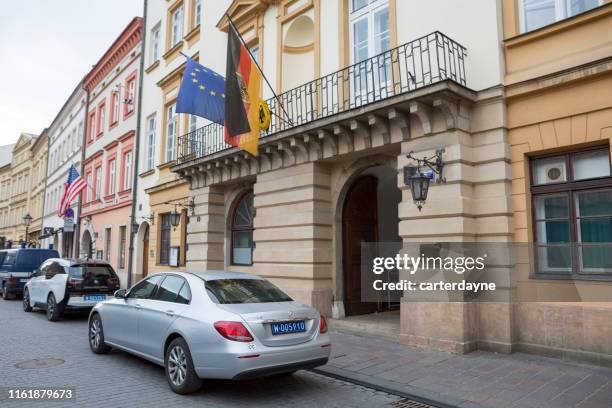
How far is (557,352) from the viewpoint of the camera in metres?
7.06

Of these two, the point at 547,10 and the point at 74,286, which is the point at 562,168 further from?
the point at 74,286

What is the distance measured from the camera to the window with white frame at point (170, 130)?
58.2 feet

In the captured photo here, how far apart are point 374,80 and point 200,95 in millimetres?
4549

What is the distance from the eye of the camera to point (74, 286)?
463 inches

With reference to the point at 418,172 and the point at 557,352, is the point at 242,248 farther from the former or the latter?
the point at 557,352

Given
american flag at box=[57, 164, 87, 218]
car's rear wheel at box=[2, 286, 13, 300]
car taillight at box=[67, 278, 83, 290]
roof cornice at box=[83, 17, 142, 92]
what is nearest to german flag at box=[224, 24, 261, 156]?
car taillight at box=[67, 278, 83, 290]

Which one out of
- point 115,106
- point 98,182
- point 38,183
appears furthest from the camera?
point 38,183

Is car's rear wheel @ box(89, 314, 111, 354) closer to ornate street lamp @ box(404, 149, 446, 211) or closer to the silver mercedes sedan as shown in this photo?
the silver mercedes sedan

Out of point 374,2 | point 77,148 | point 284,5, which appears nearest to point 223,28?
point 284,5

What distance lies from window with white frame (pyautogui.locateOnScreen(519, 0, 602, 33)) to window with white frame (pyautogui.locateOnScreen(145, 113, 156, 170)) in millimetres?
15383

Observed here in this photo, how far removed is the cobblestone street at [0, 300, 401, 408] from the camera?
17.3 feet

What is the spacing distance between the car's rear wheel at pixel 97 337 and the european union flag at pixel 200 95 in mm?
5519

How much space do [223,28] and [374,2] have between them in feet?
19.8

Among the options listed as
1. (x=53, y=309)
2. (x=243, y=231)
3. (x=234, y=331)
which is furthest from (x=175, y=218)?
(x=234, y=331)
